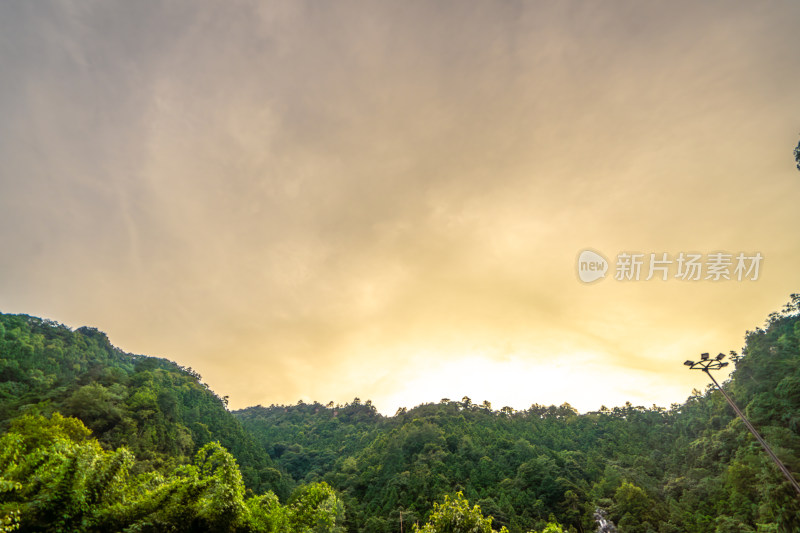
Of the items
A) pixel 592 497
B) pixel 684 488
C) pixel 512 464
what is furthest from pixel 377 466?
pixel 684 488

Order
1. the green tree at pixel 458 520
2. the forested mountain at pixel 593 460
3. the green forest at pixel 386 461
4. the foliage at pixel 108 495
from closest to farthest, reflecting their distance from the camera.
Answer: the foliage at pixel 108 495, the green forest at pixel 386 461, the green tree at pixel 458 520, the forested mountain at pixel 593 460

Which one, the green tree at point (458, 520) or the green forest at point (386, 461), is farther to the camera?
the green tree at point (458, 520)

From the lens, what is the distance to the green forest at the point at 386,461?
9.85 meters

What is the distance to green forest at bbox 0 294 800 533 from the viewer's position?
9.85 metres

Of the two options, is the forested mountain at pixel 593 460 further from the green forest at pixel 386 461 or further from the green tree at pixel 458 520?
the green tree at pixel 458 520

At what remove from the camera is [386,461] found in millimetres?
63062

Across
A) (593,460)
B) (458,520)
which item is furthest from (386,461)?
(458,520)

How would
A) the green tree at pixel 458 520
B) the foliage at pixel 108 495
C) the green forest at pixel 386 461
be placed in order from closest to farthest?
the foliage at pixel 108 495, the green forest at pixel 386 461, the green tree at pixel 458 520

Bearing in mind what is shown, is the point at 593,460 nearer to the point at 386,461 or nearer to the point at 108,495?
the point at 386,461

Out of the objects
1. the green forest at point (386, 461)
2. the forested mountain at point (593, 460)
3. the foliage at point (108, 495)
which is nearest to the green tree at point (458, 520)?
the green forest at point (386, 461)

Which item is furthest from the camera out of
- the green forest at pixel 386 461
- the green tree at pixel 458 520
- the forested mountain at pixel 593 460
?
the forested mountain at pixel 593 460

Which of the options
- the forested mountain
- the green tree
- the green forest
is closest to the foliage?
the green forest

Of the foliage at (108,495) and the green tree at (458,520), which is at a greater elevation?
the foliage at (108,495)

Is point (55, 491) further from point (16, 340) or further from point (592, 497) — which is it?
point (16, 340)
